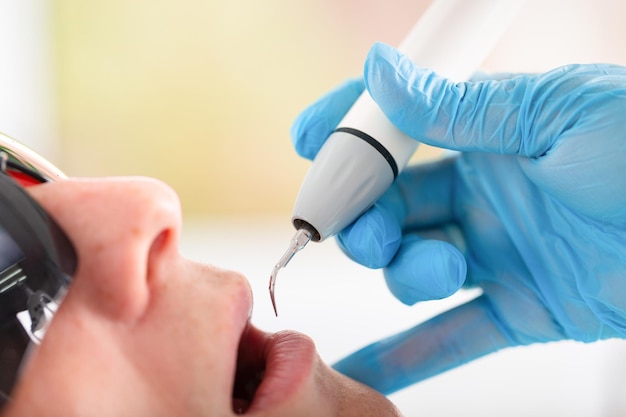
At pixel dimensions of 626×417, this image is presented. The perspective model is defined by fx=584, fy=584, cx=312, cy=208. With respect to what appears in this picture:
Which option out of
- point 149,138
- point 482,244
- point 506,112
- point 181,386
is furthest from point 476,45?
point 149,138

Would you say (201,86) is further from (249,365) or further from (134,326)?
(134,326)

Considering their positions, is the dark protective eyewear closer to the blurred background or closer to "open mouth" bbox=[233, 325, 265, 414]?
"open mouth" bbox=[233, 325, 265, 414]

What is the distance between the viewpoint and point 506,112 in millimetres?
832

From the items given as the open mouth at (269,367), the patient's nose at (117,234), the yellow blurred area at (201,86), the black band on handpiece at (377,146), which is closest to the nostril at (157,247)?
the patient's nose at (117,234)

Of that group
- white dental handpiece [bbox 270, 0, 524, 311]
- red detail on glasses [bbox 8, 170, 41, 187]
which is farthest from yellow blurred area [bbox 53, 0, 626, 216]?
red detail on glasses [bbox 8, 170, 41, 187]

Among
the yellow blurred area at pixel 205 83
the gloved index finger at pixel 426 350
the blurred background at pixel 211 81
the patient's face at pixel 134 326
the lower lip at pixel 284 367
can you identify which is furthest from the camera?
the yellow blurred area at pixel 205 83

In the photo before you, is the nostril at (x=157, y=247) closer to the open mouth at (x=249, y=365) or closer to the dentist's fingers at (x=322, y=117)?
the open mouth at (x=249, y=365)

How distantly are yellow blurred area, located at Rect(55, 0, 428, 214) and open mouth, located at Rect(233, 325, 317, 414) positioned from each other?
1449mm

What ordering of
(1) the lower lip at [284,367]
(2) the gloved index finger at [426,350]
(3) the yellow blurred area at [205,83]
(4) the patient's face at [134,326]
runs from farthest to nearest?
1. (3) the yellow blurred area at [205,83]
2. (2) the gloved index finger at [426,350]
3. (1) the lower lip at [284,367]
4. (4) the patient's face at [134,326]

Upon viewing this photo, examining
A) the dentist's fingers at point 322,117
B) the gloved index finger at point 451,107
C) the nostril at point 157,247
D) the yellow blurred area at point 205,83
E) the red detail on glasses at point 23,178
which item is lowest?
the yellow blurred area at point 205,83

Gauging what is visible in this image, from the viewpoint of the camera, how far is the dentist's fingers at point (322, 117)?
1.04 metres

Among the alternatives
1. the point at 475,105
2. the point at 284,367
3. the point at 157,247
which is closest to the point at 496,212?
the point at 475,105

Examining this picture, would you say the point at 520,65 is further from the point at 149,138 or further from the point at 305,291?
the point at 149,138

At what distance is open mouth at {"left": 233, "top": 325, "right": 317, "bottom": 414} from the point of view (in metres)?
0.73
